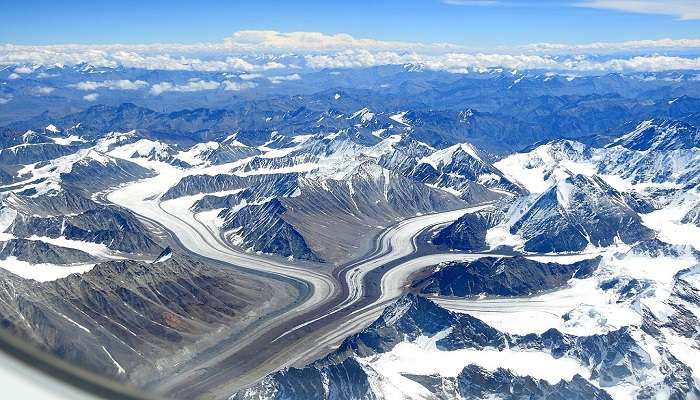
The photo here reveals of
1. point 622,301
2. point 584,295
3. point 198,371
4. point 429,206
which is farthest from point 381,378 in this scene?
point 429,206

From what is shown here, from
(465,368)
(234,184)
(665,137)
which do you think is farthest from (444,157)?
(465,368)

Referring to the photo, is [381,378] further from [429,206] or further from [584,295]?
[429,206]

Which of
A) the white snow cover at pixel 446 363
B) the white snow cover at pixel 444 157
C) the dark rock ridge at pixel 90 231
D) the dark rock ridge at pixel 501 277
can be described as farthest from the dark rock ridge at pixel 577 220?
the dark rock ridge at pixel 90 231

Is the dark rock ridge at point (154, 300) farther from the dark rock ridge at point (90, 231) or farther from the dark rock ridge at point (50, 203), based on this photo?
the dark rock ridge at point (50, 203)

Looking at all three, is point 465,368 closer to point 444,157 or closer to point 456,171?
point 456,171

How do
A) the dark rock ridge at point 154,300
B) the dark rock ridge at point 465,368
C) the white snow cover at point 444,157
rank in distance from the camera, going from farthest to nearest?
the white snow cover at point 444,157
the dark rock ridge at point 154,300
the dark rock ridge at point 465,368

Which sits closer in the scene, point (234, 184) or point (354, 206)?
point (354, 206)

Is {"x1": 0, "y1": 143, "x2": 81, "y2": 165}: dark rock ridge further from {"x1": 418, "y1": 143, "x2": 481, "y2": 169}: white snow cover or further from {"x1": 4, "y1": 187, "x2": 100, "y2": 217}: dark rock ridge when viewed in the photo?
{"x1": 418, "y1": 143, "x2": 481, "y2": 169}: white snow cover

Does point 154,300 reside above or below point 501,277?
above

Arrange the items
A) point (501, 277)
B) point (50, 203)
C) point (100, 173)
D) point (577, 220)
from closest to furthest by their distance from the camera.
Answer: point (501, 277), point (577, 220), point (50, 203), point (100, 173)
